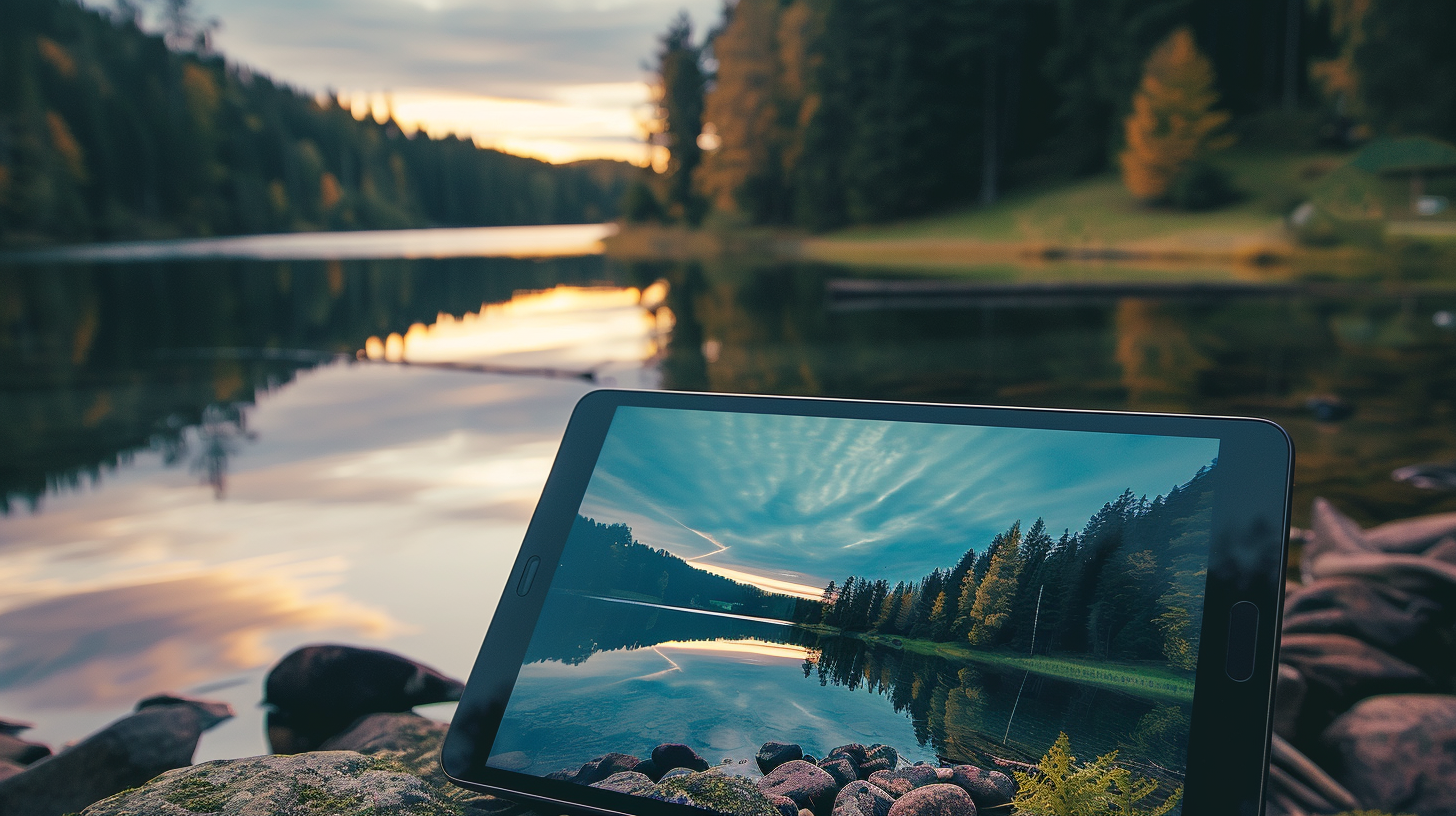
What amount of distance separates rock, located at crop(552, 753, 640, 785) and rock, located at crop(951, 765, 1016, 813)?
43 centimetres

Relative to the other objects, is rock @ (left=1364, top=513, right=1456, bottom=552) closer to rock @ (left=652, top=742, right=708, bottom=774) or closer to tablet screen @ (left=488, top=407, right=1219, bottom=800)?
tablet screen @ (left=488, top=407, right=1219, bottom=800)

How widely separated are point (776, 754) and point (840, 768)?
9 centimetres

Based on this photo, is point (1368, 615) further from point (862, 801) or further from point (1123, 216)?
point (1123, 216)

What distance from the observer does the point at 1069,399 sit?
1106cm

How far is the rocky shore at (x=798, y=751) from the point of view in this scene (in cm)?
132

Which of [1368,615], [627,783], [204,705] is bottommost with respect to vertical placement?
[204,705]

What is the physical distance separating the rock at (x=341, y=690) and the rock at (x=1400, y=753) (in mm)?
3081

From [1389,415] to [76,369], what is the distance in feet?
55.4

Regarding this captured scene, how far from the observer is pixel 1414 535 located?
15.7 feet

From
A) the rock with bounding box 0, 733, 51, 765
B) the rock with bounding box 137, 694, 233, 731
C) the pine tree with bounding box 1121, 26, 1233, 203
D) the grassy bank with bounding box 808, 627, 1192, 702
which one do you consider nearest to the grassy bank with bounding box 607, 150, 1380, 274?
the pine tree with bounding box 1121, 26, 1233, 203

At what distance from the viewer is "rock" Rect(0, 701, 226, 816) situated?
2658 mm

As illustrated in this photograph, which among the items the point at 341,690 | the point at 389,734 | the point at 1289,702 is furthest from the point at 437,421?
the point at 1289,702

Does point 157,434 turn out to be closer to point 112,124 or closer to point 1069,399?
point 1069,399

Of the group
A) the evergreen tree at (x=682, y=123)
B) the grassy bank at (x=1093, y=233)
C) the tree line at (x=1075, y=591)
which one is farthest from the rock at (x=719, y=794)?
the evergreen tree at (x=682, y=123)
